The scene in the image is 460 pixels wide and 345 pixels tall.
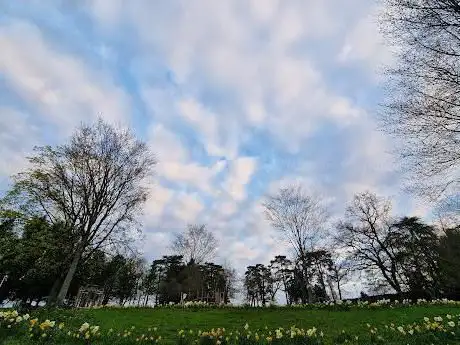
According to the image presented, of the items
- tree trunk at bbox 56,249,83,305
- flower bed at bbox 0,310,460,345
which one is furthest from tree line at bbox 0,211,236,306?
flower bed at bbox 0,310,460,345

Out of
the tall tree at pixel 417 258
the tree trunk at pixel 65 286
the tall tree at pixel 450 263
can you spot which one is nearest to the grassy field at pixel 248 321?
the tree trunk at pixel 65 286

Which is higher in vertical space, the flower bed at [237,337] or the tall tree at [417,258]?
the tall tree at [417,258]

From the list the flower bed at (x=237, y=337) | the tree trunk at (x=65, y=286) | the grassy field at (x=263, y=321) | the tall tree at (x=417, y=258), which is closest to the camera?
the flower bed at (x=237, y=337)

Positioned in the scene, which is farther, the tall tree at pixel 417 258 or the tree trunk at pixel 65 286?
the tall tree at pixel 417 258

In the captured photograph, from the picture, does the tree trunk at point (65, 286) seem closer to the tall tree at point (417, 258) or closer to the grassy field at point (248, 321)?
the grassy field at point (248, 321)

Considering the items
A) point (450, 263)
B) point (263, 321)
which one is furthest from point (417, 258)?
point (263, 321)

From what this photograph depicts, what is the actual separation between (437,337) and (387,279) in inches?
1038

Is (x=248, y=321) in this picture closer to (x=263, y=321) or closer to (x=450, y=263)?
(x=263, y=321)

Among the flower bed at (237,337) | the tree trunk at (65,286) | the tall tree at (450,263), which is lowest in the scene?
the flower bed at (237,337)

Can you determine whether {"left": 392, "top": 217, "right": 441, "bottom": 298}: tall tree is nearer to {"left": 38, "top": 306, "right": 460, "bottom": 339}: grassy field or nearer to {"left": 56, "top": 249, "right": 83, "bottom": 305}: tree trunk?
{"left": 38, "top": 306, "right": 460, "bottom": 339}: grassy field

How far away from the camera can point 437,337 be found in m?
5.64

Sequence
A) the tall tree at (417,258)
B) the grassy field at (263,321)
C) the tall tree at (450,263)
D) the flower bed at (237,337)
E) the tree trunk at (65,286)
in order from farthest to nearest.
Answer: the tall tree at (417,258) → the tall tree at (450,263) → the tree trunk at (65,286) → the grassy field at (263,321) → the flower bed at (237,337)

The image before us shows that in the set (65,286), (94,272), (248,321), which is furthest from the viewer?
(94,272)

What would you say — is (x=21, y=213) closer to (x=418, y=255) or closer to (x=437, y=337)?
(x=437, y=337)
